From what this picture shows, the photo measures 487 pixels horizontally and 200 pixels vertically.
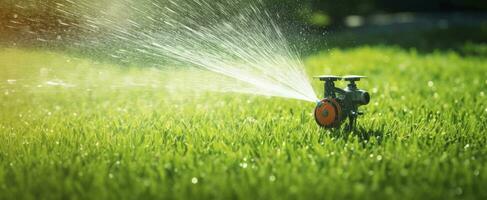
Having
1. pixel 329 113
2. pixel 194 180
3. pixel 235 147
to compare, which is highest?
pixel 329 113

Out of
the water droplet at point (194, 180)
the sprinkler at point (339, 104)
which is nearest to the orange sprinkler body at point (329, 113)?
the sprinkler at point (339, 104)

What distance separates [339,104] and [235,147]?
2.56ft

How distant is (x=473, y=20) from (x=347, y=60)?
7.84m

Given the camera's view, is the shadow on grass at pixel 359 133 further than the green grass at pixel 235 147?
Yes

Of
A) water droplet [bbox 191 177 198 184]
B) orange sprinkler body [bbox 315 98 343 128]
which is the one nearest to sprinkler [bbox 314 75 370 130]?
orange sprinkler body [bbox 315 98 343 128]

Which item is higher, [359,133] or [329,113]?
[329,113]

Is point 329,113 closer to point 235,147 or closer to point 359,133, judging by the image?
point 359,133

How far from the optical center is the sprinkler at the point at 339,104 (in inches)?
146

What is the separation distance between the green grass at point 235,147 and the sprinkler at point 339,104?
0.10m

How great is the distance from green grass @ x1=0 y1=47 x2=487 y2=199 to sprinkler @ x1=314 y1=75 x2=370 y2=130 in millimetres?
95

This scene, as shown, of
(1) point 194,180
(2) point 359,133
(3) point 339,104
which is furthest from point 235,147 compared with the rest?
(2) point 359,133

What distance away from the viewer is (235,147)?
3463 mm

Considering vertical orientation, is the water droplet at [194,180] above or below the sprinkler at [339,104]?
below

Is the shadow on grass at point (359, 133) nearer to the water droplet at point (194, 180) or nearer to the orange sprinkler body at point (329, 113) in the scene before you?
the orange sprinkler body at point (329, 113)
